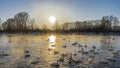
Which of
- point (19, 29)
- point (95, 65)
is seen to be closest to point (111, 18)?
point (19, 29)

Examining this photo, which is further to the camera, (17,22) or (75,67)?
(17,22)

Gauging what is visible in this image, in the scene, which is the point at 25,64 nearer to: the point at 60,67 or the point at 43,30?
the point at 60,67

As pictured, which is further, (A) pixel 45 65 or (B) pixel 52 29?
(B) pixel 52 29

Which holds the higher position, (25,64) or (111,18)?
(111,18)

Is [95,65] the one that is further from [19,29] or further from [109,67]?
[19,29]

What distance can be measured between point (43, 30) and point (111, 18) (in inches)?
1471

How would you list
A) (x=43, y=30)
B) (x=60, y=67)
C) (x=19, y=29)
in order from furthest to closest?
1. (x=43, y=30)
2. (x=19, y=29)
3. (x=60, y=67)

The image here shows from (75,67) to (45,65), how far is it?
247 centimetres

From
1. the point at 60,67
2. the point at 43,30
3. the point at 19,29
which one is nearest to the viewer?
the point at 60,67

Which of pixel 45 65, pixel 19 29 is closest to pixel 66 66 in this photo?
pixel 45 65

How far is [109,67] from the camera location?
17.9m

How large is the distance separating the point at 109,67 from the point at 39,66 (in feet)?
18.1

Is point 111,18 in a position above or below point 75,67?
above

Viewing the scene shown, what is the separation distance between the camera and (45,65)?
18.3 meters
